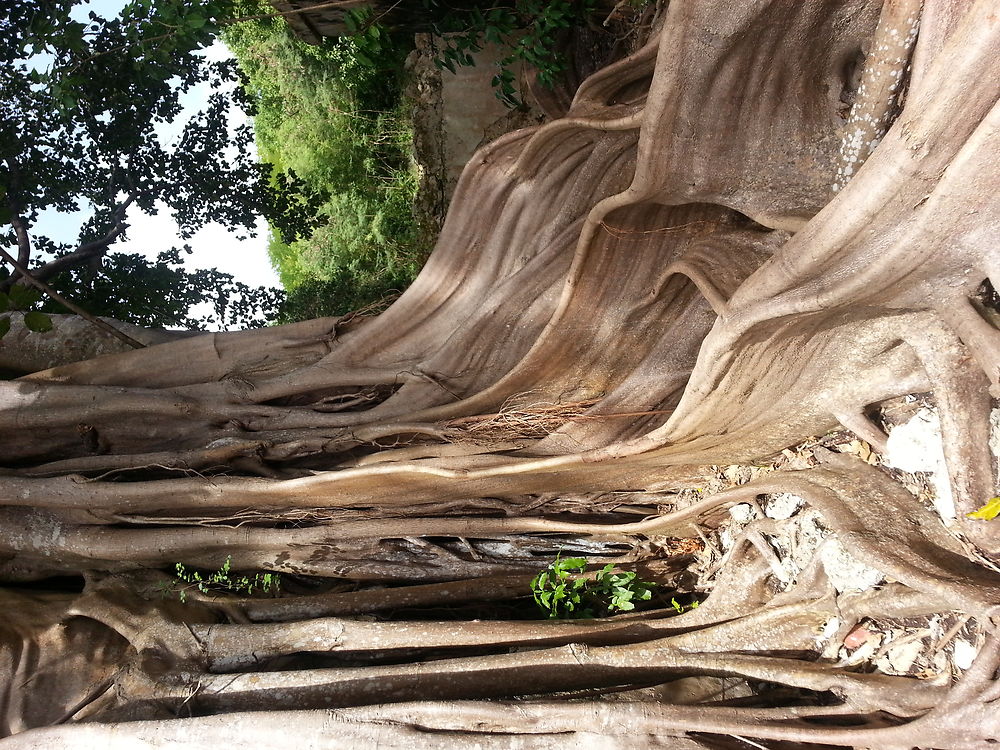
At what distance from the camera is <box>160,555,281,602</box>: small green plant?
3.08 meters

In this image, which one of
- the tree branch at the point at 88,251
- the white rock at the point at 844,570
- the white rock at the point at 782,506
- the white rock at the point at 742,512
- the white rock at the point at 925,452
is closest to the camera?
the white rock at the point at 925,452

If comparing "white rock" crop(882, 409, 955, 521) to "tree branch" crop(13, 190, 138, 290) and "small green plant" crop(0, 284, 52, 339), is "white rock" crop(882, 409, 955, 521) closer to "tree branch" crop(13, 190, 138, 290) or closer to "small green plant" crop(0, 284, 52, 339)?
"small green plant" crop(0, 284, 52, 339)

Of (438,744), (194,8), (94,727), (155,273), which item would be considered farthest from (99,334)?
(438,744)

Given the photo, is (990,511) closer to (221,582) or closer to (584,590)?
(584,590)

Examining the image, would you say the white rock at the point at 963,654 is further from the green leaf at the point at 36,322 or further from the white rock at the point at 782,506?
the green leaf at the point at 36,322

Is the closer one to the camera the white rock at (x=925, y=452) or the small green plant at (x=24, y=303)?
the white rock at (x=925, y=452)

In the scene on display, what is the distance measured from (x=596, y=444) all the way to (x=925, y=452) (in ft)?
3.59

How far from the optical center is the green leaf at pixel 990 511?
5.68 ft

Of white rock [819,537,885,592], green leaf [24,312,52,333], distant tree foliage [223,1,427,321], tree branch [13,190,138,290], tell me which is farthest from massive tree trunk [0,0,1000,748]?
distant tree foliage [223,1,427,321]

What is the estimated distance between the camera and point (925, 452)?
6.56 feet

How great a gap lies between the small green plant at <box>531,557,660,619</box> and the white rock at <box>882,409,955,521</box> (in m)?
1.11

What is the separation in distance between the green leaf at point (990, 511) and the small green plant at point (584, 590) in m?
1.30

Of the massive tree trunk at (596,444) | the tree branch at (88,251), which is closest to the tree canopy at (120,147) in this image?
the tree branch at (88,251)

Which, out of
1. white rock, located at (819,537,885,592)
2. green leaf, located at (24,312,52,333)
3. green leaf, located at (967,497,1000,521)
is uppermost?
green leaf, located at (24,312,52,333)
